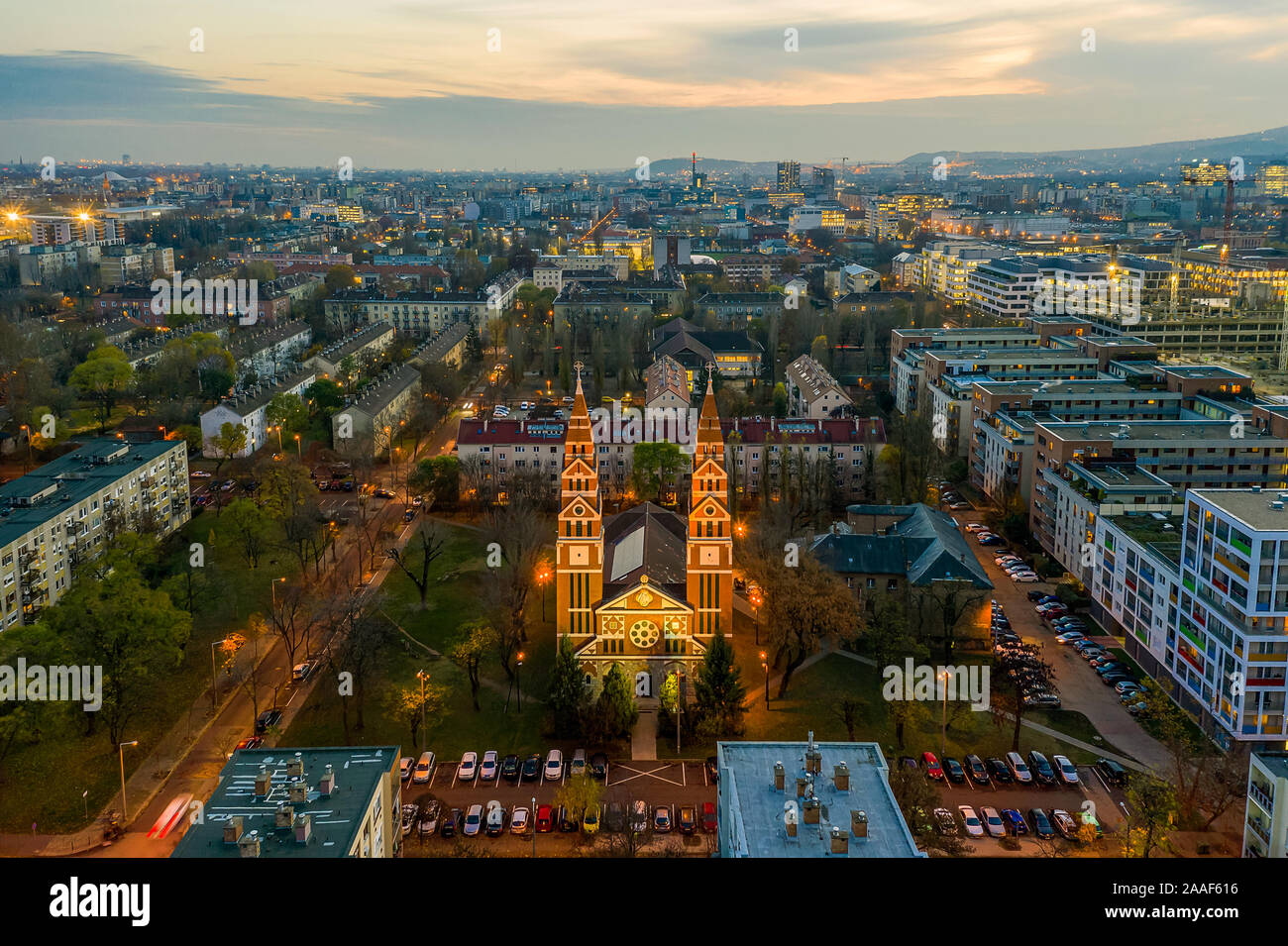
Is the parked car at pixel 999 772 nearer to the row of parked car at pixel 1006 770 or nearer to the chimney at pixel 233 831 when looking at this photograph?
the row of parked car at pixel 1006 770

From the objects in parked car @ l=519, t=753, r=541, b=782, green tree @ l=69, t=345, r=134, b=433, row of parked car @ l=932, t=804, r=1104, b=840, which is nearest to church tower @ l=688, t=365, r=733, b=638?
parked car @ l=519, t=753, r=541, b=782

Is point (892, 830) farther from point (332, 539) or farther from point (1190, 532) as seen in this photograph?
point (332, 539)

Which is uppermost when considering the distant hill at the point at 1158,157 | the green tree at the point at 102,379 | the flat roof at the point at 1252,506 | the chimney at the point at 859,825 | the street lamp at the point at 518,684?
the distant hill at the point at 1158,157

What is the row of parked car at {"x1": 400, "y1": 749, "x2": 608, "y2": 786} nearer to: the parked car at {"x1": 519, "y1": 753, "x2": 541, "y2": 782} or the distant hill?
the parked car at {"x1": 519, "y1": 753, "x2": 541, "y2": 782}

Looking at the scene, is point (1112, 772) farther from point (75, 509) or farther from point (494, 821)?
point (75, 509)

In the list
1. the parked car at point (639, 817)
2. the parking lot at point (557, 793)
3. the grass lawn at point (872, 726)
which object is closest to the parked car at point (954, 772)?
the grass lawn at point (872, 726)

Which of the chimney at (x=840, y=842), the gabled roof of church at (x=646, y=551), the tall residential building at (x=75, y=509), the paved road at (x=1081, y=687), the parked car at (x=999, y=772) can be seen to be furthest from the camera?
the tall residential building at (x=75, y=509)
